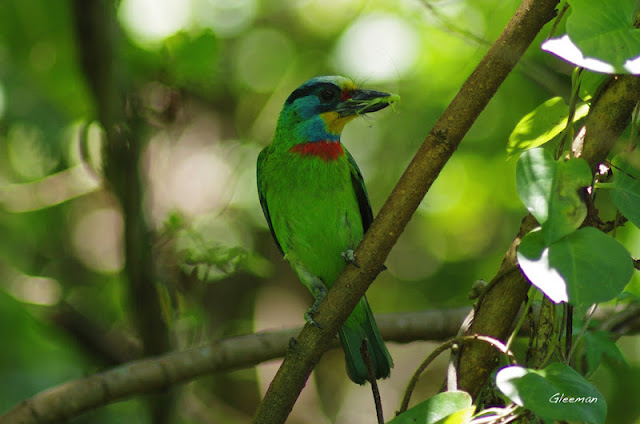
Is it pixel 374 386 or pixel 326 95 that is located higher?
pixel 326 95

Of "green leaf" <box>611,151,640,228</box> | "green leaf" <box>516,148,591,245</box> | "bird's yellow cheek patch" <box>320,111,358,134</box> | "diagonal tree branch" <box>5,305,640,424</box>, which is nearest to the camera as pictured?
"green leaf" <box>516,148,591,245</box>

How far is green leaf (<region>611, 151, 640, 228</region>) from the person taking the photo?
1.57 metres

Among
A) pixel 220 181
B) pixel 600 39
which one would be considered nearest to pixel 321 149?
pixel 220 181

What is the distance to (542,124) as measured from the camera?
1.92 meters

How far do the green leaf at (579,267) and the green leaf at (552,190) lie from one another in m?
0.03

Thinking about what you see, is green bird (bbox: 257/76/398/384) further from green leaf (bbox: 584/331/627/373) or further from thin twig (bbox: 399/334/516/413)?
thin twig (bbox: 399/334/516/413)

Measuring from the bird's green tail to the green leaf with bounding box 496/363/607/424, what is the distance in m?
1.57

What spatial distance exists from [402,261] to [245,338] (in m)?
1.79

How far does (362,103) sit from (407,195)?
55.6 inches

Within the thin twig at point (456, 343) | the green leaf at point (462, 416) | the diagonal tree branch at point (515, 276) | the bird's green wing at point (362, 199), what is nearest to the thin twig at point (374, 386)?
the thin twig at point (456, 343)

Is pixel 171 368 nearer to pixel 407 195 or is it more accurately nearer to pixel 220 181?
pixel 407 195

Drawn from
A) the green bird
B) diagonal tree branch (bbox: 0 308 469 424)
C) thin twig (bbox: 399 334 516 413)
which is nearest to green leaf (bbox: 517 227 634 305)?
thin twig (bbox: 399 334 516 413)

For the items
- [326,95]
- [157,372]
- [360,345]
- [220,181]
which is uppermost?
[326,95]

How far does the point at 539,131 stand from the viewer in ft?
6.34
